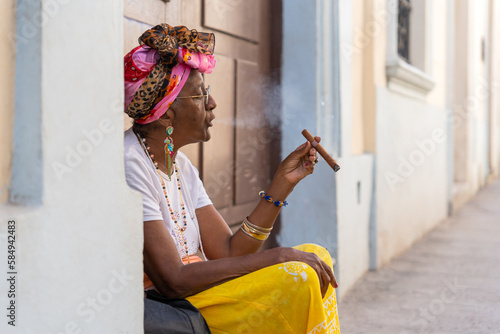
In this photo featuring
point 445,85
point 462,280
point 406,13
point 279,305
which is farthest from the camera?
point 445,85

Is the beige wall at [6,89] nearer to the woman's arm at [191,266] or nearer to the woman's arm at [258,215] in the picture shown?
the woman's arm at [191,266]

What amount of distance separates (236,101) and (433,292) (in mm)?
2011

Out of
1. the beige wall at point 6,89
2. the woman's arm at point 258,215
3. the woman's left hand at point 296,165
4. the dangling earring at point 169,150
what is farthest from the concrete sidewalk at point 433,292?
the beige wall at point 6,89

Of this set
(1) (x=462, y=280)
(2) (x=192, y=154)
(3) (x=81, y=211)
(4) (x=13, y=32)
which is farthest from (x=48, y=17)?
(1) (x=462, y=280)

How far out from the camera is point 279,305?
6.55 feet

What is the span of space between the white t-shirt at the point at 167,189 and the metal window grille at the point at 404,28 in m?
4.37

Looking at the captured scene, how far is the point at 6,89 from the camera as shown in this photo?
1.65 m

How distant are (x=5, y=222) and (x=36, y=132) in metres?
0.25

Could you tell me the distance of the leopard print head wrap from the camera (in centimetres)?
214

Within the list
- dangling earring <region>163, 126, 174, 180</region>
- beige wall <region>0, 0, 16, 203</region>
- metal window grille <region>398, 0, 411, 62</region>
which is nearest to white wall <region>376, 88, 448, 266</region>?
metal window grille <region>398, 0, 411, 62</region>

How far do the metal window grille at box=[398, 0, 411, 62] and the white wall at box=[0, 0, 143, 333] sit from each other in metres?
4.93

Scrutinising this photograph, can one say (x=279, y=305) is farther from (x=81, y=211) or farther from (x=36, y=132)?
(x=36, y=132)

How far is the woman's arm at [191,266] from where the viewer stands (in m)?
2.05

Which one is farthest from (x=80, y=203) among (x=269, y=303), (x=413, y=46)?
(x=413, y=46)
